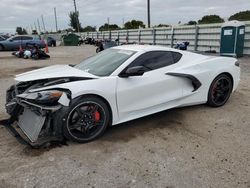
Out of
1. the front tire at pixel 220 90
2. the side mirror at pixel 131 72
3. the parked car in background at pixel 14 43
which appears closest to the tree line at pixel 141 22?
the parked car in background at pixel 14 43

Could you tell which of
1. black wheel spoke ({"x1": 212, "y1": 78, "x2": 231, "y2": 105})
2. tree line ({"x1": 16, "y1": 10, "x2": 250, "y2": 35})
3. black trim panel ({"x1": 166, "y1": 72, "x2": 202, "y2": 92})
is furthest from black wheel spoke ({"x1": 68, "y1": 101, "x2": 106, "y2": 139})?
tree line ({"x1": 16, "y1": 10, "x2": 250, "y2": 35})

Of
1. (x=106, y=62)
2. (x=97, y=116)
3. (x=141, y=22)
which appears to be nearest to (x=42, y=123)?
(x=97, y=116)

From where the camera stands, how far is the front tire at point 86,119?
132 inches

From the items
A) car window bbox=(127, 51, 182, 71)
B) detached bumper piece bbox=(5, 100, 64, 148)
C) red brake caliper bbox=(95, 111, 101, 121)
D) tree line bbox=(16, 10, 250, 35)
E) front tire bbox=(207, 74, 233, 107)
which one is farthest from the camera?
tree line bbox=(16, 10, 250, 35)

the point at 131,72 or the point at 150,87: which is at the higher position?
the point at 131,72

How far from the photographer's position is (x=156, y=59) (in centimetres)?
429

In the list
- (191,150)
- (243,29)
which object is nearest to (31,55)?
(243,29)

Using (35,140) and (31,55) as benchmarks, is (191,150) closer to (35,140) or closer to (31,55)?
(35,140)

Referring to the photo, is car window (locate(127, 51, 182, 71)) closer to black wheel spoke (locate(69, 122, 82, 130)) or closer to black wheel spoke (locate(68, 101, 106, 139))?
black wheel spoke (locate(68, 101, 106, 139))

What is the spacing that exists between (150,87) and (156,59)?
1.93 ft

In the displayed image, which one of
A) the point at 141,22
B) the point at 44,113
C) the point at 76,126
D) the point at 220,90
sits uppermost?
the point at 141,22

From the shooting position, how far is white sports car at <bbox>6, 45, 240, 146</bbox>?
331 cm

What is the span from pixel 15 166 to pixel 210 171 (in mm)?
2292

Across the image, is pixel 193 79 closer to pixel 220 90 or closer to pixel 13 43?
pixel 220 90
